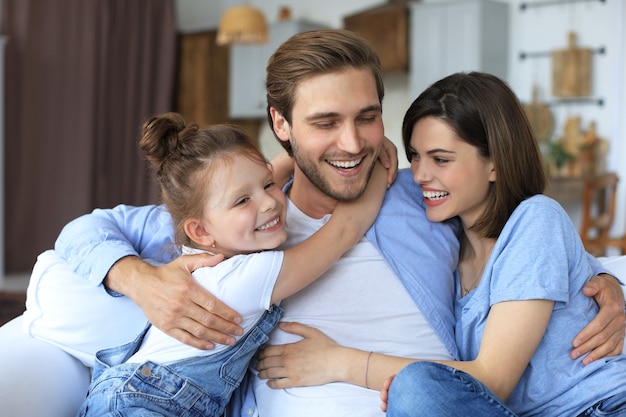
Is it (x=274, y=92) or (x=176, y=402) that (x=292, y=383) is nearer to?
(x=176, y=402)

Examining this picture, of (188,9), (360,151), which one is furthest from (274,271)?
(188,9)

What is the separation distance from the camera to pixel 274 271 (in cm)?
144

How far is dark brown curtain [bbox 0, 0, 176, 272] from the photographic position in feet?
18.6

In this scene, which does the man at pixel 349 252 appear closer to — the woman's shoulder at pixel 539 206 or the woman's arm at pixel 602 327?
the woman's arm at pixel 602 327

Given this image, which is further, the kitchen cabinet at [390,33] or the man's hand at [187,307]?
the kitchen cabinet at [390,33]

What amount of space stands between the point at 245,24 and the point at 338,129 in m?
3.78

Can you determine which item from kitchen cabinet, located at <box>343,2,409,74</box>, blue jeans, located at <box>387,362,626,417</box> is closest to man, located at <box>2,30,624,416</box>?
blue jeans, located at <box>387,362,626,417</box>

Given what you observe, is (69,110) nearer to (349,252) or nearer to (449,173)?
(349,252)

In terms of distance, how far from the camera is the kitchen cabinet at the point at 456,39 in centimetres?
557

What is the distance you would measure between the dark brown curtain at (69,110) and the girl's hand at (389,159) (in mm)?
4593

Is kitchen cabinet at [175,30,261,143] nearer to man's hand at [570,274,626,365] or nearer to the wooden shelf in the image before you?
the wooden shelf

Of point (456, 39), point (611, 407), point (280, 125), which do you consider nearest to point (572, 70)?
point (456, 39)

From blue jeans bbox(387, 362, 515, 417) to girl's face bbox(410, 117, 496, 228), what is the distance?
46 centimetres

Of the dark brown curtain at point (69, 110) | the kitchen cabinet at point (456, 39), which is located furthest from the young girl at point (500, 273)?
the dark brown curtain at point (69, 110)
